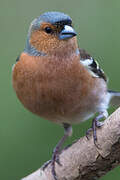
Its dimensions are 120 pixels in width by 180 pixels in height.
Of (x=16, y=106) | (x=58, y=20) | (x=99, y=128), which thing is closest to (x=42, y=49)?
(x=58, y=20)

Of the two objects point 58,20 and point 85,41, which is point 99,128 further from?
point 85,41

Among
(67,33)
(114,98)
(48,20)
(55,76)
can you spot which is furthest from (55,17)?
(114,98)

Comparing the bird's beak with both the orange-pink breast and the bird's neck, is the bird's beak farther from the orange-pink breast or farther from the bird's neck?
the orange-pink breast

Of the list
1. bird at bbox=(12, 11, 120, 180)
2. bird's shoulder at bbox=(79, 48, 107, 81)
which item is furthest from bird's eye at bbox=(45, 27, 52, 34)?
bird's shoulder at bbox=(79, 48, 107, 81)

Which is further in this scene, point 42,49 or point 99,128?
point 42,49

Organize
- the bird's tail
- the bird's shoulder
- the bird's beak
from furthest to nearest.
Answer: the bird's tail → the bird's shoulder → the bird's beak
